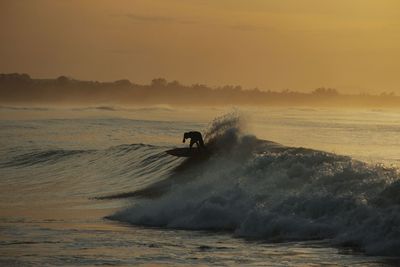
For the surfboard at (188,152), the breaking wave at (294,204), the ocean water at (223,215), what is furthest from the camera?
the surfboard at (188,152)

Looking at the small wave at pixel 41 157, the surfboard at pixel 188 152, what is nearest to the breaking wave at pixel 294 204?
the surfboard at pixel 188 152

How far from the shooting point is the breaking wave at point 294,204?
1490cm

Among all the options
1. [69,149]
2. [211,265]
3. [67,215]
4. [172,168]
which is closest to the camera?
[211,265]

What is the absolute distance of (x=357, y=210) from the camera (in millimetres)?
15461

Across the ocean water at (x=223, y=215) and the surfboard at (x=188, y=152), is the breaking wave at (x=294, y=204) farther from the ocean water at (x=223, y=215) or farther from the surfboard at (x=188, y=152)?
the surfboard at (x=188, y=152)

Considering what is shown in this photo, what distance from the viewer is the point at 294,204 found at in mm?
16953

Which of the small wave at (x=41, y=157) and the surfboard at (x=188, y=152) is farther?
the small wave at (x=41, y=157)

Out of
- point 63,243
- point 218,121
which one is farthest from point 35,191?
point 63,243

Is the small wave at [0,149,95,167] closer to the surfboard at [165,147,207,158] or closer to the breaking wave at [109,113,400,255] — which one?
the surfboard at [165,147,207,158]

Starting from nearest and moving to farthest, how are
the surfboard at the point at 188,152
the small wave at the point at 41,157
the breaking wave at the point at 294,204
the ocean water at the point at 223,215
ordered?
the ocean water at the point at 223,215
the breaking wave at the point at 294,204
the surfboard at the point at 188,152
the small wave at the point at 41,157

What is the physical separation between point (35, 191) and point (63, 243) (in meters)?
11.8

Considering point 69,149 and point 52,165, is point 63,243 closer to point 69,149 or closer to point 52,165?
point 52,165

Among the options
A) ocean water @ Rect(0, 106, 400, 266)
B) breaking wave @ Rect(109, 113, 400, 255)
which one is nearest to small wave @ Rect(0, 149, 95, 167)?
ocean water @ Rect(0, 106, 400, 266)

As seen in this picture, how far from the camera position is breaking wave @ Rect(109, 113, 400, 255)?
14.9m
